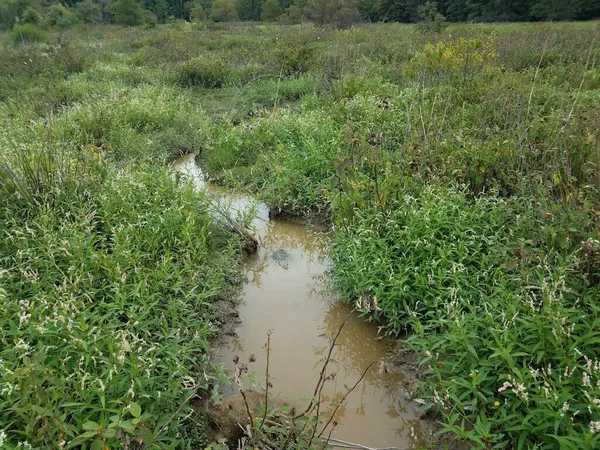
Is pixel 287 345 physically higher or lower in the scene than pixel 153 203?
lower

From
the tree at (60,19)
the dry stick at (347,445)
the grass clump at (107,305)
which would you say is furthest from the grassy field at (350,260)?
the tree at (60,19)

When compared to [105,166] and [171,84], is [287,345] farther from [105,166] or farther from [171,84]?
[171,84]

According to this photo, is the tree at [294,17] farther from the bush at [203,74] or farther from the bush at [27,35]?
the bush at [203,74]

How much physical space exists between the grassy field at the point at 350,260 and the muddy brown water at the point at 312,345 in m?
0.27

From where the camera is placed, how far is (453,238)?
387 cm

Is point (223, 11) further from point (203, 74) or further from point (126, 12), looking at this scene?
point (203, 74)

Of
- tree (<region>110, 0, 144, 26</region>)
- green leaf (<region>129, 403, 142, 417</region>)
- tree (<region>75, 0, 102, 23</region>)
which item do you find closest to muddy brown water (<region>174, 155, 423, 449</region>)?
green leaf (<region>129, 403, 142, 417</region>)

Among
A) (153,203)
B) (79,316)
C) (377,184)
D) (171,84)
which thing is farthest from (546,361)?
(171,84)

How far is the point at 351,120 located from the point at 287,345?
14.8 feet

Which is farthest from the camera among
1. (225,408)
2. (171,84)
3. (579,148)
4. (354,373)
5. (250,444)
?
(171,84)

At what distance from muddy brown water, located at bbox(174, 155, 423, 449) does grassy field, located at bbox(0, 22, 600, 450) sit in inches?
10.6

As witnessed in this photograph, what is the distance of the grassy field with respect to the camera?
8.13 ft

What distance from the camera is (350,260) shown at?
162 inches

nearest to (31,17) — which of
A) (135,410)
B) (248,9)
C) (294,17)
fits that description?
(294,17)
